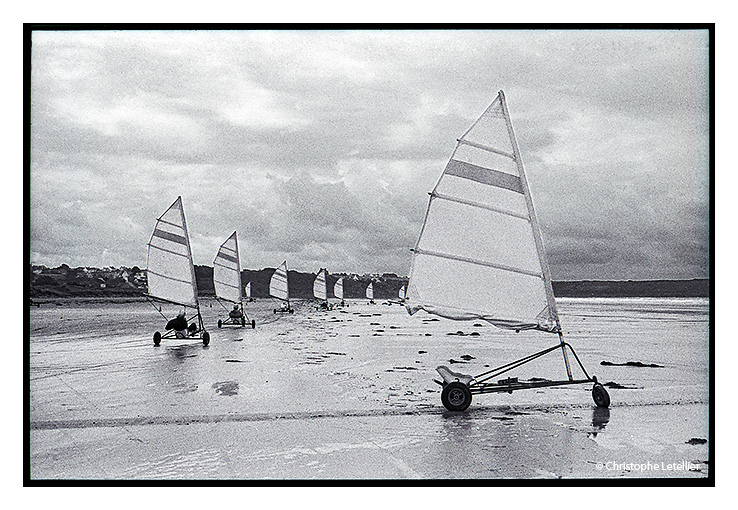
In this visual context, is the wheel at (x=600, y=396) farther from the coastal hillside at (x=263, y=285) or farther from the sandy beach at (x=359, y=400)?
the coastal hillside at (x=263, y=285)

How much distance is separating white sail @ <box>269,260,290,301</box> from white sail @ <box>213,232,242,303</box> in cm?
18

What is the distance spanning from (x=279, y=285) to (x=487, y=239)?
3.84ft

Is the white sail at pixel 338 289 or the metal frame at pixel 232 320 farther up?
the white sail at pixel 338 289

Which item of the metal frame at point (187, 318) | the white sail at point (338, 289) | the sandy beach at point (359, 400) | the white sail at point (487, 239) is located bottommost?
the sandy beach at point (359, 400)

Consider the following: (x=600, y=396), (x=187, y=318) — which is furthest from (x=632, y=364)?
(x=187, y=318)

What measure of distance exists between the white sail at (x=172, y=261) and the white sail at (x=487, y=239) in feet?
4.11

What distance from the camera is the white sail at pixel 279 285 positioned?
146 inches

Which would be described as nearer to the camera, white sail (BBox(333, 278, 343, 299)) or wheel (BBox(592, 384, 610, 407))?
wheel (BBox(592, 384, 610, 407))

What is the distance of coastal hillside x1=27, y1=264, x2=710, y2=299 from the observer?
349 centimetres

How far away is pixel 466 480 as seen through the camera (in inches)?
129

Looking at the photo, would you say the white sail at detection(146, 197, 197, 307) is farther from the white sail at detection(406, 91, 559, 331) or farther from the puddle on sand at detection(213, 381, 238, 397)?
the white sail at detection(406, 91, 559, 331)

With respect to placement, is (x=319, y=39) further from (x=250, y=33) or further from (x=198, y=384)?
(x=198, y=384)

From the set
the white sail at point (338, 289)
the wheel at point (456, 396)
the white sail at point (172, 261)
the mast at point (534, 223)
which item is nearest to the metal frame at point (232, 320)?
the white sail at point (172, 261)

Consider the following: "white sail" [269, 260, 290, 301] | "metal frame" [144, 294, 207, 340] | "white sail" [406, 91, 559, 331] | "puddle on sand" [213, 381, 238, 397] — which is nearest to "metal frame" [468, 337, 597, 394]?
"white sail" [406, 91, 559, 331]
